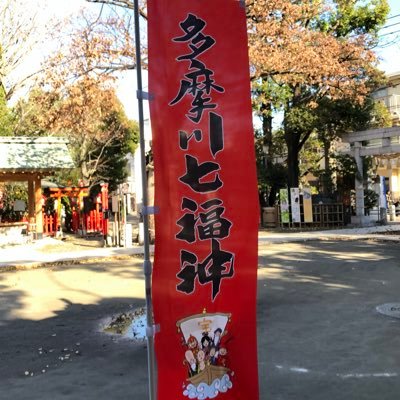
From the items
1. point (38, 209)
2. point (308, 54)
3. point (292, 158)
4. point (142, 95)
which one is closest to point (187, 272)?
point (142, 95)

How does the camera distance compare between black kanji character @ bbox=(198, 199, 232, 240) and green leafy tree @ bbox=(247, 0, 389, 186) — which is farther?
green leafy tree @ bbox=(247, 0, 389, 186)

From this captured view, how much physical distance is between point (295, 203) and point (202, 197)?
75.6 ft

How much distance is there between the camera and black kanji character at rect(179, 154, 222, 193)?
3053mm

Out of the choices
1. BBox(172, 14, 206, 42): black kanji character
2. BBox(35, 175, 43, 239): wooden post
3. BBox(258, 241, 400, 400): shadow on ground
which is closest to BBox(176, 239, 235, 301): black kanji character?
BBox(172, 14, 206, 42): black kanji character

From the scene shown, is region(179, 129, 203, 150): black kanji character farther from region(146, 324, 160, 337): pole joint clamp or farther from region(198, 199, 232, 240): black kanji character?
region(146, 324, 160, 337): pole joint clamp

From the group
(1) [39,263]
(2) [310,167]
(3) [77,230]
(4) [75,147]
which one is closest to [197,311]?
(1) [39,263]

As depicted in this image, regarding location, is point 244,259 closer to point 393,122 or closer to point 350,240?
point 350,240

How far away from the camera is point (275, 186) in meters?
31.2

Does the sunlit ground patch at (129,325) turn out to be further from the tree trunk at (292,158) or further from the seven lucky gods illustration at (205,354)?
the tree trunk at (292,158)

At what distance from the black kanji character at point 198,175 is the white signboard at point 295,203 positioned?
22.9 metres

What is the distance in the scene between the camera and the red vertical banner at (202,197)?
303 centimetres

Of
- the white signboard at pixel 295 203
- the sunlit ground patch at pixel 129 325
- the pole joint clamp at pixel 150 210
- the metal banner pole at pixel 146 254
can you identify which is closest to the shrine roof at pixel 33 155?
the white signboard at pixel 295 203

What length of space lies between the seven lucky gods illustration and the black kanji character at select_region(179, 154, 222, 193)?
0.73 metres

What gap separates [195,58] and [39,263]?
1323cm
